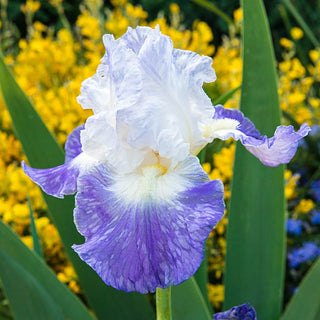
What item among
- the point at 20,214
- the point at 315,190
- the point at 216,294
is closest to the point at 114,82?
the point at 20,214

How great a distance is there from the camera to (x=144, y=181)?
2.00 feet

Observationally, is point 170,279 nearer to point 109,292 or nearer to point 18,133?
point 109,292

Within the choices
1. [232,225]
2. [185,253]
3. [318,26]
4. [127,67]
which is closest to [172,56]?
[127,67]

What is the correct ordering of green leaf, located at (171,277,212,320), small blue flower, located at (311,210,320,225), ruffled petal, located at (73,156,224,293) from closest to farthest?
1. ruffled petal, located at (73,156,224,293)
2. green leaf, located at (171,277,212,320)
3. small blue flower, located at (311,210,320,225)

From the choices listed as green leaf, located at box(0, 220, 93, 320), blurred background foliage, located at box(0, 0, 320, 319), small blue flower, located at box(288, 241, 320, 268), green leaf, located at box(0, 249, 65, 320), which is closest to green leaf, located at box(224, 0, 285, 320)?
blurred background foliage, located at box(0, 0, 320, 319)

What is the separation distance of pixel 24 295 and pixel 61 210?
11.0 inches

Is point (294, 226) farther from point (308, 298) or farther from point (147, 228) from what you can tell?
point (147, 228)

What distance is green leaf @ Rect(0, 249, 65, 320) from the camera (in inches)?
26.3

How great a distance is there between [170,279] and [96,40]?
1658 mm

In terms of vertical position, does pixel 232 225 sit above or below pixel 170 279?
below

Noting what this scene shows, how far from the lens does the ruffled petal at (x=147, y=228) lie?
0.55 meters

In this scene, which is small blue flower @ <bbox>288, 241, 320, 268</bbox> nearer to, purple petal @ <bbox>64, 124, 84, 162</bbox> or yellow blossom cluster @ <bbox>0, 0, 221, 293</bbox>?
yellow blossom cluster @ <bbox>0, 0, 221, 293</bbox>

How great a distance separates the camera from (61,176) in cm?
71

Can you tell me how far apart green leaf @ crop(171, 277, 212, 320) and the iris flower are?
23 centimetres
